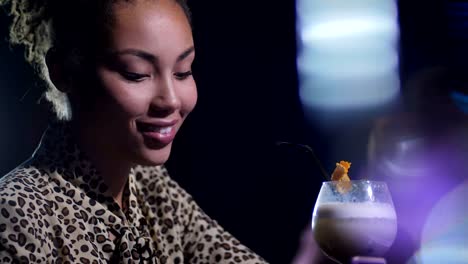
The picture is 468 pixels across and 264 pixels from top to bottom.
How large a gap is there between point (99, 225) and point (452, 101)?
5.45 ft

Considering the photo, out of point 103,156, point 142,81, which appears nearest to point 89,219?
point 103,156

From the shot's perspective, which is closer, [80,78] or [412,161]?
[80,78]

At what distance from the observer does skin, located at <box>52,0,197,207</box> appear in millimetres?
1899

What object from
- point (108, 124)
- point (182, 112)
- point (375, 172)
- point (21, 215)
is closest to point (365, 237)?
point (182, 112)

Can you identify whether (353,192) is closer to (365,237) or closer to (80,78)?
(365,237)

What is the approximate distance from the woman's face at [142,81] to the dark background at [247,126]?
104cm

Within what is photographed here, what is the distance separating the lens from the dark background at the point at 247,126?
296 cm

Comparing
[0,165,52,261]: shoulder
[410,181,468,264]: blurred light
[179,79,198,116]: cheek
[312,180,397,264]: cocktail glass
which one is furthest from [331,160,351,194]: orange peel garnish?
[410,181,468,264]: blurred light

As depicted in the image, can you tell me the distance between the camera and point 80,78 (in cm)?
197

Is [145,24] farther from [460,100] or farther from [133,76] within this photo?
[460,100]

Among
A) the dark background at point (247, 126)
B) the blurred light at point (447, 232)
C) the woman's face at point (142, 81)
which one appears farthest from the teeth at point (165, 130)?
the blurred light at point (447, 232)

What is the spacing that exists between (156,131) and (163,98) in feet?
0.32

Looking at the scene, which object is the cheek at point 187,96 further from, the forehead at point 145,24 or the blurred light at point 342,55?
the blurred light at point 342,55

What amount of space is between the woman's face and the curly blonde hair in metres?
0.06
